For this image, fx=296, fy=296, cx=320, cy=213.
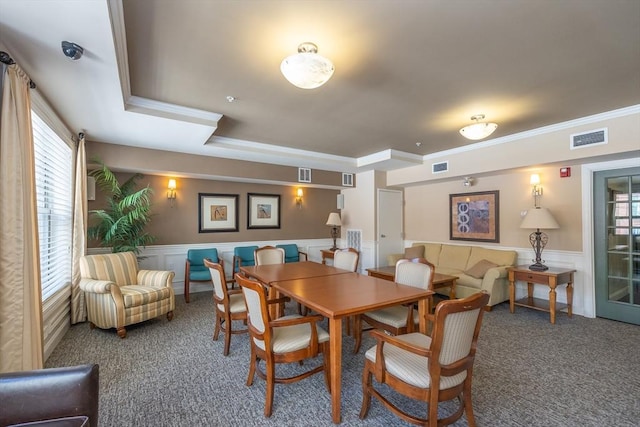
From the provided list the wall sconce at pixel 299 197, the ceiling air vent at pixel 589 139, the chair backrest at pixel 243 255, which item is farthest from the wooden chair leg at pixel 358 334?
the wall sconce at pixel 299 197

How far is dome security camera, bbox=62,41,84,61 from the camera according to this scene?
5.99 feet

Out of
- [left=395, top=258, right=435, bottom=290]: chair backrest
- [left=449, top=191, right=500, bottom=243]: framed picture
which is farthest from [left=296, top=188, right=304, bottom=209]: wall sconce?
[left=395, top=258, right=435, bottom=290]: chair backrest

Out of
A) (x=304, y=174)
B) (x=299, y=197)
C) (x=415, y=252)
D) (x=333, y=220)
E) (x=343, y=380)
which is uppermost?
(x=304, y=174)

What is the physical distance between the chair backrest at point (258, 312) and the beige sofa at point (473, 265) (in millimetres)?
3161

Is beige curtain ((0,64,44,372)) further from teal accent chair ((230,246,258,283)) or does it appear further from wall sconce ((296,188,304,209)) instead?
wall sconce ((296,188,304,209))

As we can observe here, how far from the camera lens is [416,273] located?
2.84m

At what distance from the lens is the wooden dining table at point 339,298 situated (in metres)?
1.91

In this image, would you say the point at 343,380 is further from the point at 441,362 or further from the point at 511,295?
the point at 511,295

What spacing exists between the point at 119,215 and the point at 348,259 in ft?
10.6

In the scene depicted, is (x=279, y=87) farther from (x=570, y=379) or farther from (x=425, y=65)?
(x=570, y=379)

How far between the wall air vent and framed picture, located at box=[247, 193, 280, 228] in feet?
2.39

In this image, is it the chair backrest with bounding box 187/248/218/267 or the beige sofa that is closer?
the beige sofa

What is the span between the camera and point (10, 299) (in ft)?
5.91

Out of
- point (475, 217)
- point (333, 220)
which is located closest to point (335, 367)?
point (475, 217)
